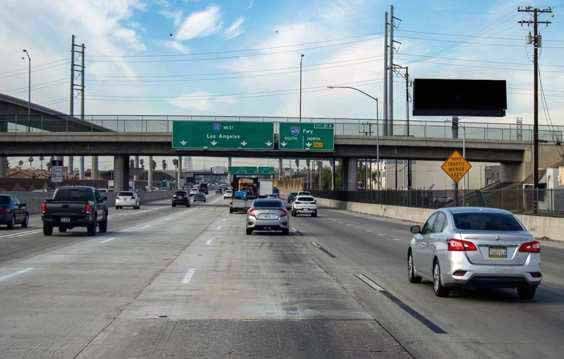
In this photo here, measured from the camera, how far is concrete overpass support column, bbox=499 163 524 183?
6812 cm

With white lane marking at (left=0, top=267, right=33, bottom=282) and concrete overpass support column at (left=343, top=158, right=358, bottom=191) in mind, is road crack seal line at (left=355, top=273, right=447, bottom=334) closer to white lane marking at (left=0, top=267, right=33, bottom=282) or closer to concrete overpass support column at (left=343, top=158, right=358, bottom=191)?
white lane marking at (left=0, top=267, right=33, bottom=282)

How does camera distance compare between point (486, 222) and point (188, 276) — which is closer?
point (486, 222)

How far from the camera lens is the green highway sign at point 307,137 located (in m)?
66.9

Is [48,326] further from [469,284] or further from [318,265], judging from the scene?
[318,265]

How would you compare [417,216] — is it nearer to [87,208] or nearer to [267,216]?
[267,216]

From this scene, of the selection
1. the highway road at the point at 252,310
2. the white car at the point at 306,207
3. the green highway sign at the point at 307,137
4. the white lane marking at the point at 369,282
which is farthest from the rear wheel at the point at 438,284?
the green highway sign at the point at 307,137

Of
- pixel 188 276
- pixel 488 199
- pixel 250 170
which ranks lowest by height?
pixel 188 276

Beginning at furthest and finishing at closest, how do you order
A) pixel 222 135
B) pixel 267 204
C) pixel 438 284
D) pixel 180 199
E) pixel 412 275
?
1. pixel 180 199
2. pixel 222 135
3. pixel 267 204
4. pixel 412 275
5. pixel 438 284

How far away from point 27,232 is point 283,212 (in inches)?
417

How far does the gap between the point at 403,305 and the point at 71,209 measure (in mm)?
19712

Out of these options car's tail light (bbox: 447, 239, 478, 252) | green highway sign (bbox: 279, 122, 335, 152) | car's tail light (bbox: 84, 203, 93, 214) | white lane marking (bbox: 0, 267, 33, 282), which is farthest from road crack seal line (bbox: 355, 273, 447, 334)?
green highway sign (bbox: 279, 122, 335, 152)

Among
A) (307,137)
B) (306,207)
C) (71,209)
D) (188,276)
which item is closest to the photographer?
(188,276)

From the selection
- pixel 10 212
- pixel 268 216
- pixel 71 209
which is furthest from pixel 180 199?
pixel 71 209

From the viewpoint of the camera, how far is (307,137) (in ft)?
220
